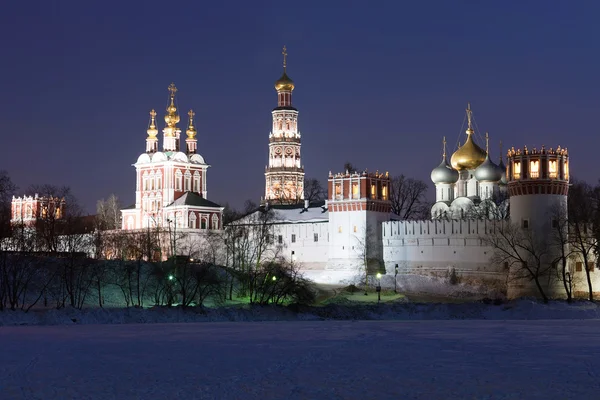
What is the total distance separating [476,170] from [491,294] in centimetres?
1380

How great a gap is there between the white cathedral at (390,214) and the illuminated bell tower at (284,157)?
→ 8059 mm

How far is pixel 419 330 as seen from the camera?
35.3 meters

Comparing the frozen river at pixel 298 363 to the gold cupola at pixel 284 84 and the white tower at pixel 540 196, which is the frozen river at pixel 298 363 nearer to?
the white tower at pixel 540 196

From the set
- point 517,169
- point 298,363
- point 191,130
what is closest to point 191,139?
point 191,130

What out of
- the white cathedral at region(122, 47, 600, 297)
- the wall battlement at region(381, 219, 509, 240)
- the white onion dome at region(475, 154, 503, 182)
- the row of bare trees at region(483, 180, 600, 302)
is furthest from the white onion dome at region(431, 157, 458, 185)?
the row of bare trees at region(483, 180, 600, 302)

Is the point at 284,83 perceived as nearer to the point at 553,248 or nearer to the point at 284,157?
the point at 284,157

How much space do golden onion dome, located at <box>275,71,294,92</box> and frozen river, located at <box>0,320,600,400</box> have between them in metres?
65.8

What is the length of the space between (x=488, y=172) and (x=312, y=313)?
34722 mm

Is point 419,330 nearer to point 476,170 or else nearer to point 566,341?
point 566,341

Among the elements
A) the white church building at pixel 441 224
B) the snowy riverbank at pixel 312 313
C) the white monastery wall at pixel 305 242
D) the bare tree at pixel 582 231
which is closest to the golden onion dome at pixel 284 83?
the white church building at pixel 441 224

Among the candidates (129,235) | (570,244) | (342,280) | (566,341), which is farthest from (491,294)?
(566,341)

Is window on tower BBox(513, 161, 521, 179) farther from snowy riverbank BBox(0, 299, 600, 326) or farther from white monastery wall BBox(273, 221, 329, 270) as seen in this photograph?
white monastery wall BBox(273, 221, 329, 270)

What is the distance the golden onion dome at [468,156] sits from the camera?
3056 inches

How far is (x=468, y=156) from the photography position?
3056 inches
